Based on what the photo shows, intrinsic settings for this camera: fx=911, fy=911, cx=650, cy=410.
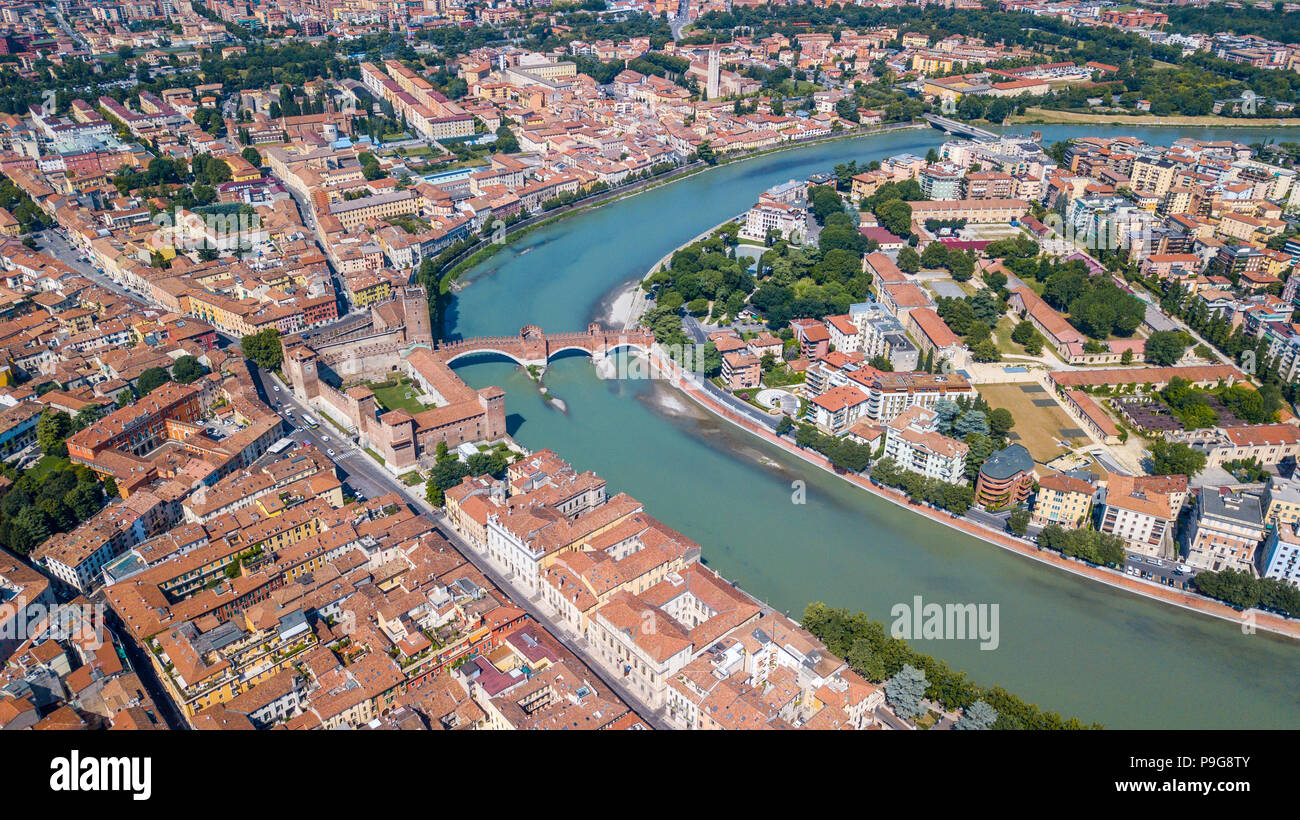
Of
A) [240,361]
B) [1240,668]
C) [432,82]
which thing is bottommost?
[1240,668]

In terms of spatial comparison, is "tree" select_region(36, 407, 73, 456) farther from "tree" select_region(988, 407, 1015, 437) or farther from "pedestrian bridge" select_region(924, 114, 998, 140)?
"pedestrian bridge" select_region(924, 114, 998, 140)

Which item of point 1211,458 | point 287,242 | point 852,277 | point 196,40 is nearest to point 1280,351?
point 1211,458

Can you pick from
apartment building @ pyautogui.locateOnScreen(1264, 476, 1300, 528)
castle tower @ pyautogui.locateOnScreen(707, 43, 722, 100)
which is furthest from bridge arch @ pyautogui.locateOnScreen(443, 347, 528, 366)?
castle tower @ pyautogui.locateOnScreen(707, 43, 722, 100)

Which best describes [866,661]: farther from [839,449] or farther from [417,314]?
[417,314]

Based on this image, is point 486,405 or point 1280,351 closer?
point 486,405

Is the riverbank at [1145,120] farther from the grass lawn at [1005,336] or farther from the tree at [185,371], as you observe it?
the tree at [185,371]

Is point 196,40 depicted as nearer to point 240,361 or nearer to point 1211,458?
point 240,361
